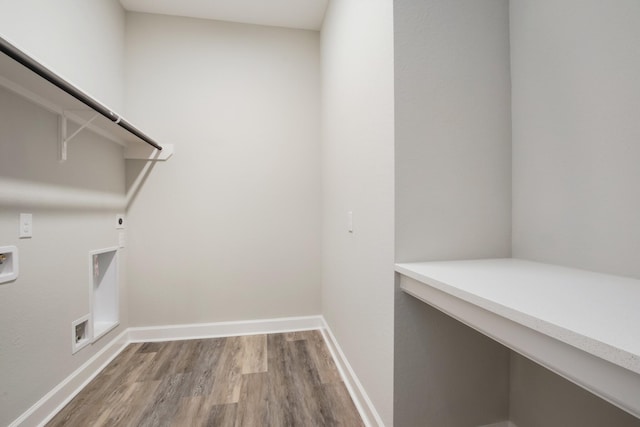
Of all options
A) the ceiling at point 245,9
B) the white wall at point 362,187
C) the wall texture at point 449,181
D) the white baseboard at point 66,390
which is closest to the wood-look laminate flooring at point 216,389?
the white baseboard at point 66,390

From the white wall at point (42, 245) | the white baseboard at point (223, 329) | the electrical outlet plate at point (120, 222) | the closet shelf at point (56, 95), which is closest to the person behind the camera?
the closet shelf at point (56, 95)

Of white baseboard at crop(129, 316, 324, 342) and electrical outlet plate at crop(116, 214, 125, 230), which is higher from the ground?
electrical outlet plate at crop(116, 214, 125, 230)

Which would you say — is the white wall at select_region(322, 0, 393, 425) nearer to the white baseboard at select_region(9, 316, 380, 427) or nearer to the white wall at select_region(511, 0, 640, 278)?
the white baseboard at select_region(9, 316, 380, 427)

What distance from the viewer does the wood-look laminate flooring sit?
1475mm

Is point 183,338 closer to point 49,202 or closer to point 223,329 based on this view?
point 223,329

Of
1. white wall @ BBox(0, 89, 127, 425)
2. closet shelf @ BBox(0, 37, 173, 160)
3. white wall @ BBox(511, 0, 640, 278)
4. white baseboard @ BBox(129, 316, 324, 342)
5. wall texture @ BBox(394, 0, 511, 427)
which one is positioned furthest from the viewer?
white baseboard @ BBox(129, 316, 324, 342)

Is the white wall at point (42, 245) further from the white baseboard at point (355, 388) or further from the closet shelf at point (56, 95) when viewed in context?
the white baseboard at point (355, 388)

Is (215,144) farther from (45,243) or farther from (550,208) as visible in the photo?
(550,208)

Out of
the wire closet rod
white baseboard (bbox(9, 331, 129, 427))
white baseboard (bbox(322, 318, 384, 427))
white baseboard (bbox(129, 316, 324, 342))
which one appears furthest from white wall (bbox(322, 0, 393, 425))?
white baseboard (bbox(9, 331, 129, 427))

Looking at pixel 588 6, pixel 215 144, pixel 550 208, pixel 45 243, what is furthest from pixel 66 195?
pixel 588 6

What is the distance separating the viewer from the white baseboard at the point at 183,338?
142 cm

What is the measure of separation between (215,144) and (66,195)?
3.67 feet

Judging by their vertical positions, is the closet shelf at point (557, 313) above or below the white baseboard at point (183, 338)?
above

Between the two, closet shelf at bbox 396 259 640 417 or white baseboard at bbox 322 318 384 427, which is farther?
white baseboard at bbox 322 318 384 427
